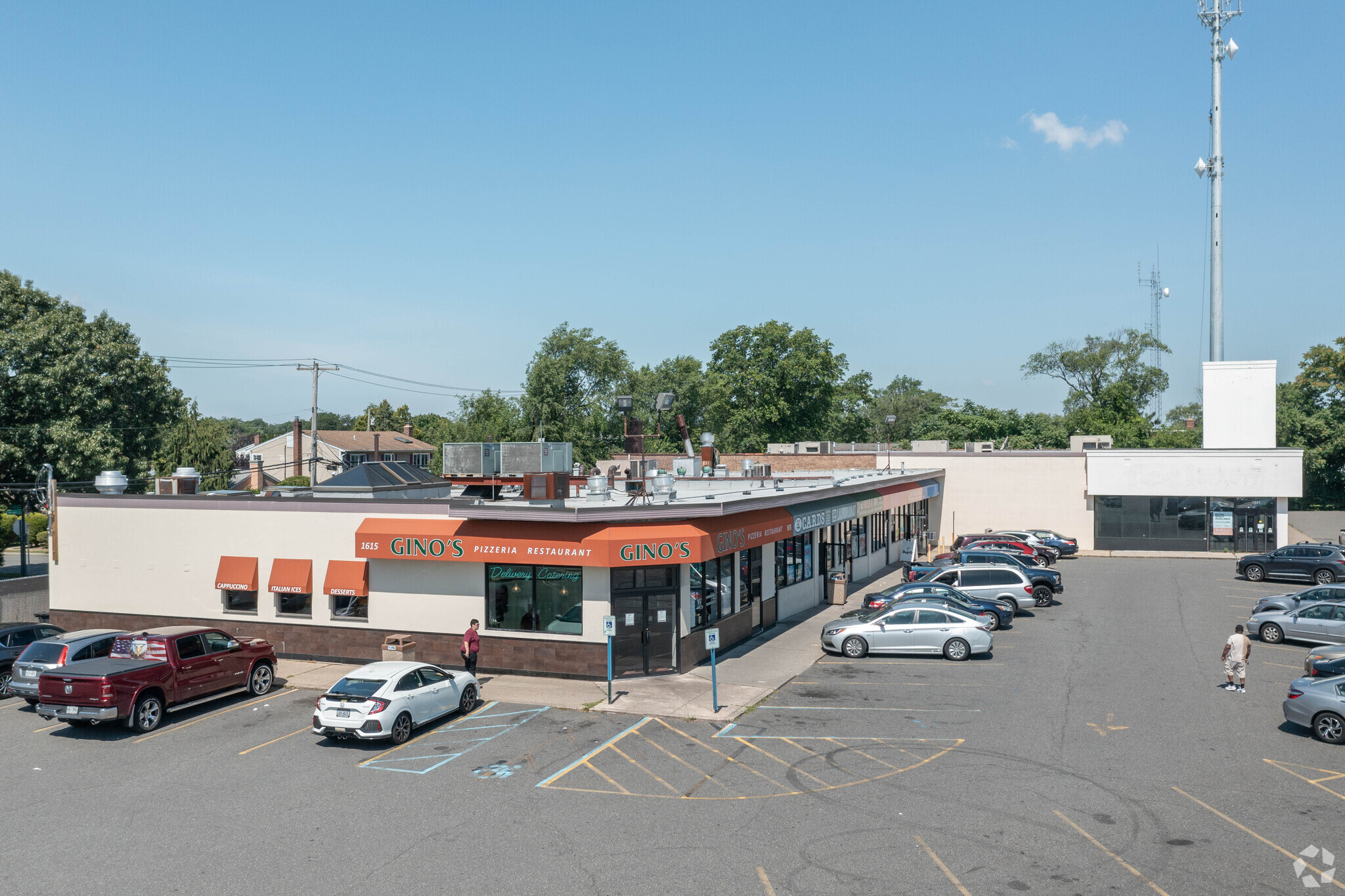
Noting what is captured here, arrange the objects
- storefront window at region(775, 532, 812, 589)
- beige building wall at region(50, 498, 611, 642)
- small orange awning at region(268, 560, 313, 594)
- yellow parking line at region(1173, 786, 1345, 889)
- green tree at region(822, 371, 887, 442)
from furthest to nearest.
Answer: green tree at region(822, 371, 887, 442)
storefront window at region(775, 532, 812, 589)
small orange awning at region(268, 560, 313, 594)
beige building wall at region(50, 498, 611, 642)
yellow parking line at region(1173, 786, 1345, 889)

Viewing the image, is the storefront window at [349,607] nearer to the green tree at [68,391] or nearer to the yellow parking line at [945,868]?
the yellow parking line at [945,868]

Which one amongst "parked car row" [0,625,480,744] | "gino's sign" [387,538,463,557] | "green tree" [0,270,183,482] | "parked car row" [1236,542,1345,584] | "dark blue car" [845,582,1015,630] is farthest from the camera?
"green tree" [0,270,183,482]

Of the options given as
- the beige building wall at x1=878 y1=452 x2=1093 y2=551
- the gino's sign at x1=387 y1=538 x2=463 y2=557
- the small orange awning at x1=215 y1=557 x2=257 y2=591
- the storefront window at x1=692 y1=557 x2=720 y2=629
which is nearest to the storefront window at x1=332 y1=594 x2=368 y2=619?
the gino's sign at x1=387 y1=538 x2=463 y2=557

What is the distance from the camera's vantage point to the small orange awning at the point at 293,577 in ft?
81.0

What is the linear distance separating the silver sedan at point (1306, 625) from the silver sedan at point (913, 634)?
8947 millimetres

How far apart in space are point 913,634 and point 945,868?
1365 centimetres

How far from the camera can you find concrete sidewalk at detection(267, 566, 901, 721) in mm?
19719

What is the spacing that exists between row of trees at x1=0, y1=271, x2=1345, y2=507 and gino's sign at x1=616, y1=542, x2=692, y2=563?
92.8 feet

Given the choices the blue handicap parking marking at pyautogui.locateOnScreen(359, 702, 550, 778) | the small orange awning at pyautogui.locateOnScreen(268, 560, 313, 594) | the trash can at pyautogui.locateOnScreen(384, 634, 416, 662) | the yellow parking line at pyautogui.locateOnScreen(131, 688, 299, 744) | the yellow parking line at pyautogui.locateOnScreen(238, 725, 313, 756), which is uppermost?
the small orange awning at pyautogui.locateOnScreen(268, 560, 313, 594)

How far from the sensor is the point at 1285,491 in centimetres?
4738

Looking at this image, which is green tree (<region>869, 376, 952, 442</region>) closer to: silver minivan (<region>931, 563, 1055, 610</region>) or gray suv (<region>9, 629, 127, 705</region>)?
silver minivan (<region>931, 563, 1055, 610</region>)

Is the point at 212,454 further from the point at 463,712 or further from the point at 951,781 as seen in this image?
the point at 951,781

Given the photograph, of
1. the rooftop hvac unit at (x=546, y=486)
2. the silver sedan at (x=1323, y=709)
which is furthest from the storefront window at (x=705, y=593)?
the silver sedan at (x=1323, y=709)

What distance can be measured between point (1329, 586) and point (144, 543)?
1454 inches
